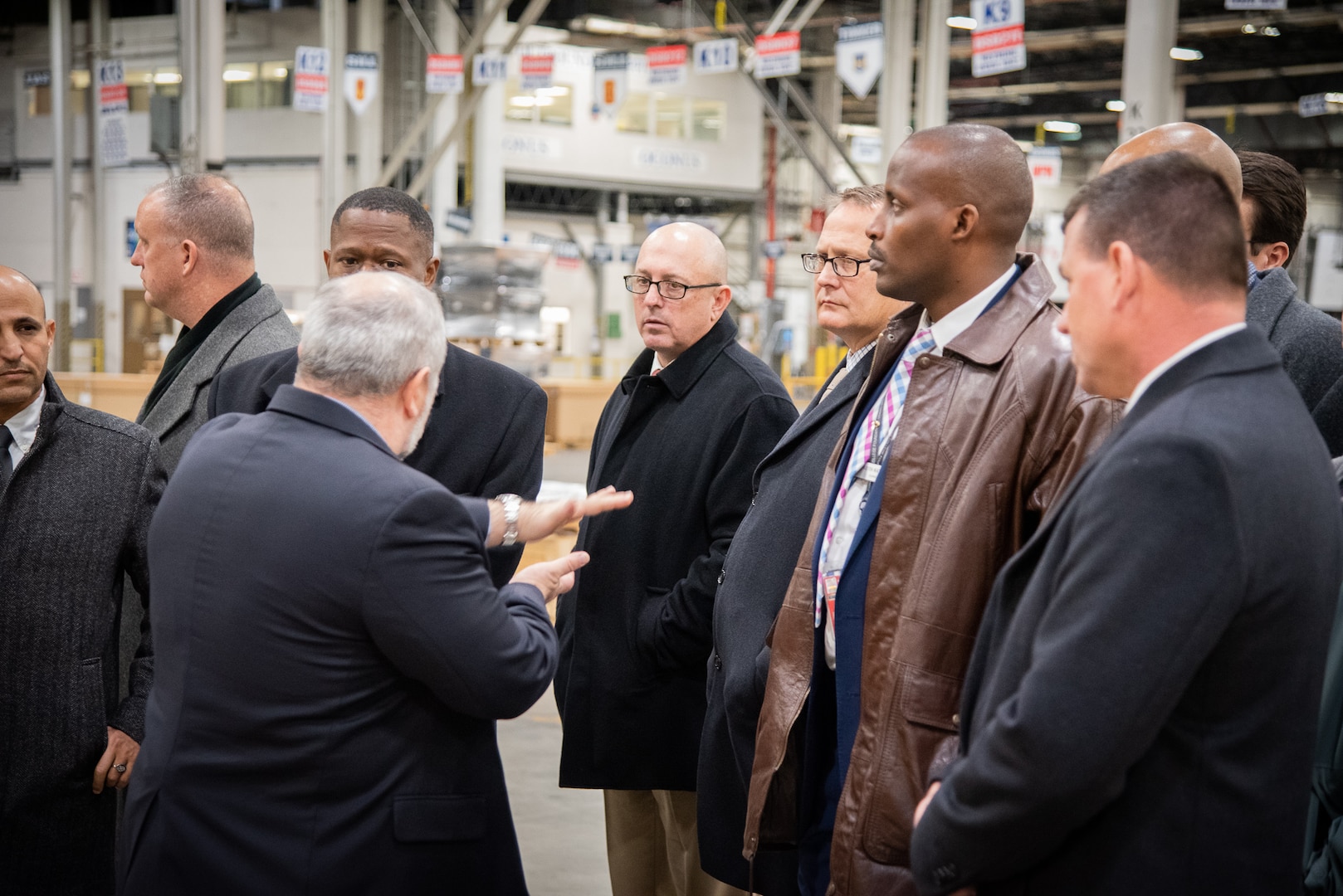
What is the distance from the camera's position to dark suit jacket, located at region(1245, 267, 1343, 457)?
2.66 meters

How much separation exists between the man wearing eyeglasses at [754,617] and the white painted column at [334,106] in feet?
37.8

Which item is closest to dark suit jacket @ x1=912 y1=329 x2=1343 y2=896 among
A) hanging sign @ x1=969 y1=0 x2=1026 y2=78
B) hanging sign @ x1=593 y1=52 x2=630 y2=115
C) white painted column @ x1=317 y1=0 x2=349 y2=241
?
hanging sign @ x1=969 y1=0 x2=1026 y2=78

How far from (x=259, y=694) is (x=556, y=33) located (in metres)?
22.1

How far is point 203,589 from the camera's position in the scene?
180cm

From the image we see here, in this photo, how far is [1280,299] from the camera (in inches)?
110

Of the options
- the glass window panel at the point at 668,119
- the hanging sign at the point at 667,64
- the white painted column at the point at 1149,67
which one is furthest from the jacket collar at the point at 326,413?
the glass window panel at the point at 668,119

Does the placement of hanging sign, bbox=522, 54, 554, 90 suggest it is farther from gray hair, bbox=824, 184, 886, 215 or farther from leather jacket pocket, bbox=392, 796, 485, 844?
leather jacket pocket, bbox=392, 796, 485, 844

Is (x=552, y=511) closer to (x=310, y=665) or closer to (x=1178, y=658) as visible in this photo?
(x=310, y=665)

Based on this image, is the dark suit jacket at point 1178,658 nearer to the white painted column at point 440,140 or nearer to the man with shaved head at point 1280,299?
the man with shaved head at point 1280,299

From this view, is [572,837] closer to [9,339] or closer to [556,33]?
[9,339]

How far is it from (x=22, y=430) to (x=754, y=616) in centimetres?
154

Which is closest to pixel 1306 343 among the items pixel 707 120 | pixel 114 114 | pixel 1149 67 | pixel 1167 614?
pixel 1167 614

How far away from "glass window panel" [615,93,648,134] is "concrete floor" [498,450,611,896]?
22.4m

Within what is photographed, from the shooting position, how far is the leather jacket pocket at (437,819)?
1834 millimetres
